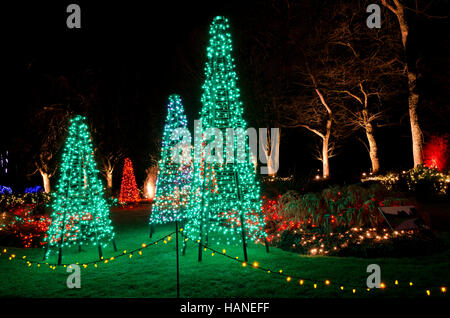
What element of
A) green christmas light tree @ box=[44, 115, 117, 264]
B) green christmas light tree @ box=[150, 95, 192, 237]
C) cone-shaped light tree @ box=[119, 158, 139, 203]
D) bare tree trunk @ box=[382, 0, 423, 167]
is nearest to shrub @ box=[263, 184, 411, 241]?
green christmas light tree @ box=[150, 95, 192, 237]

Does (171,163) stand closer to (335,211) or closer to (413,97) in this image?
(335,211)

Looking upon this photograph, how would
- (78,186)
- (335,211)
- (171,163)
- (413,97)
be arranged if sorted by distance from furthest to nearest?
(413,97) → (171,163) → (335,211) → (78,186)

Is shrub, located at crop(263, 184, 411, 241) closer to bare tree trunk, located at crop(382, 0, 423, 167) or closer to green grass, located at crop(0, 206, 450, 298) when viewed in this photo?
green grass, located at crop(0, 206, 450, 298)

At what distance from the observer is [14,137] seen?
1952 cm

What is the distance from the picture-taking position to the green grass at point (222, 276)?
16.4 feet

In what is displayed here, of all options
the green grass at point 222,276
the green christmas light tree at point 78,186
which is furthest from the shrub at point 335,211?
the green christmas light tree at point 78,186

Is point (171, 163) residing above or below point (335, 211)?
above

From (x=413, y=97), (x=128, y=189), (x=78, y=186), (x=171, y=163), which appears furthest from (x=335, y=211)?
(x=128, y=189)

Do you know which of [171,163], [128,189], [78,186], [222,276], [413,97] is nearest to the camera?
[222,276]

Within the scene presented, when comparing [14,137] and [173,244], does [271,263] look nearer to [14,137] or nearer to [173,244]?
[173,244]

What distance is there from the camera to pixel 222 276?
5.80m

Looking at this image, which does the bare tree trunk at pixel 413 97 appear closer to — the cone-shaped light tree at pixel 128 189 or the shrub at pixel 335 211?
the shrub at pixel 335 211

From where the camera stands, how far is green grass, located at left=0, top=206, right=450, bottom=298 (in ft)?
16.4
